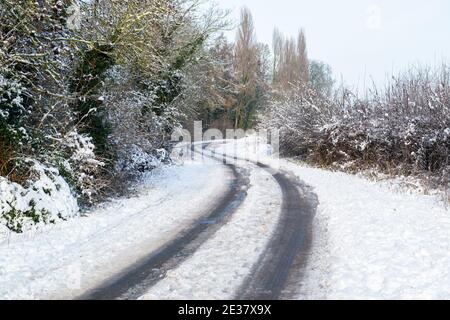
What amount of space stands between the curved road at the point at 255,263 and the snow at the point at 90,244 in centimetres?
28

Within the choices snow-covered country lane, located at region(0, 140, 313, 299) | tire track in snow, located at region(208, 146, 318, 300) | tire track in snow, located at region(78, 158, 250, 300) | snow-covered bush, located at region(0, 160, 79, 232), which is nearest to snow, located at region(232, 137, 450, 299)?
tire track in snow, located at region(208, 146, 318, 300)

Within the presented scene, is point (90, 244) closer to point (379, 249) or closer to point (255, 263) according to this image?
point (255, 263)

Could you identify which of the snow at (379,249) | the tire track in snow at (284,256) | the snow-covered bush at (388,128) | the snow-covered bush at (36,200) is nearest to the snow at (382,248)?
the snow at (379,249)

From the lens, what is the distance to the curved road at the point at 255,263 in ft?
18.3

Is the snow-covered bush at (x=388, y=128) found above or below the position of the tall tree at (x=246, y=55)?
below

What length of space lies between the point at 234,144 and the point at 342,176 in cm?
2174

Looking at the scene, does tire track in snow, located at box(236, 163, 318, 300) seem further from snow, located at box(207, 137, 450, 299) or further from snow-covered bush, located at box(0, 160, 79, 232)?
snow-covered bush, located at box(0, 160, 79, 232)

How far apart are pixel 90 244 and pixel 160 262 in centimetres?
→ 174

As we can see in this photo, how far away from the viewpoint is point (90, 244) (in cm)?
781

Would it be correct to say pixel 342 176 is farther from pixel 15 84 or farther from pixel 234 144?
pixel 234 144

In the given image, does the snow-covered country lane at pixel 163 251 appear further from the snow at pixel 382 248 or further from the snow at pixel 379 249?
the snow at pixel 382 248
